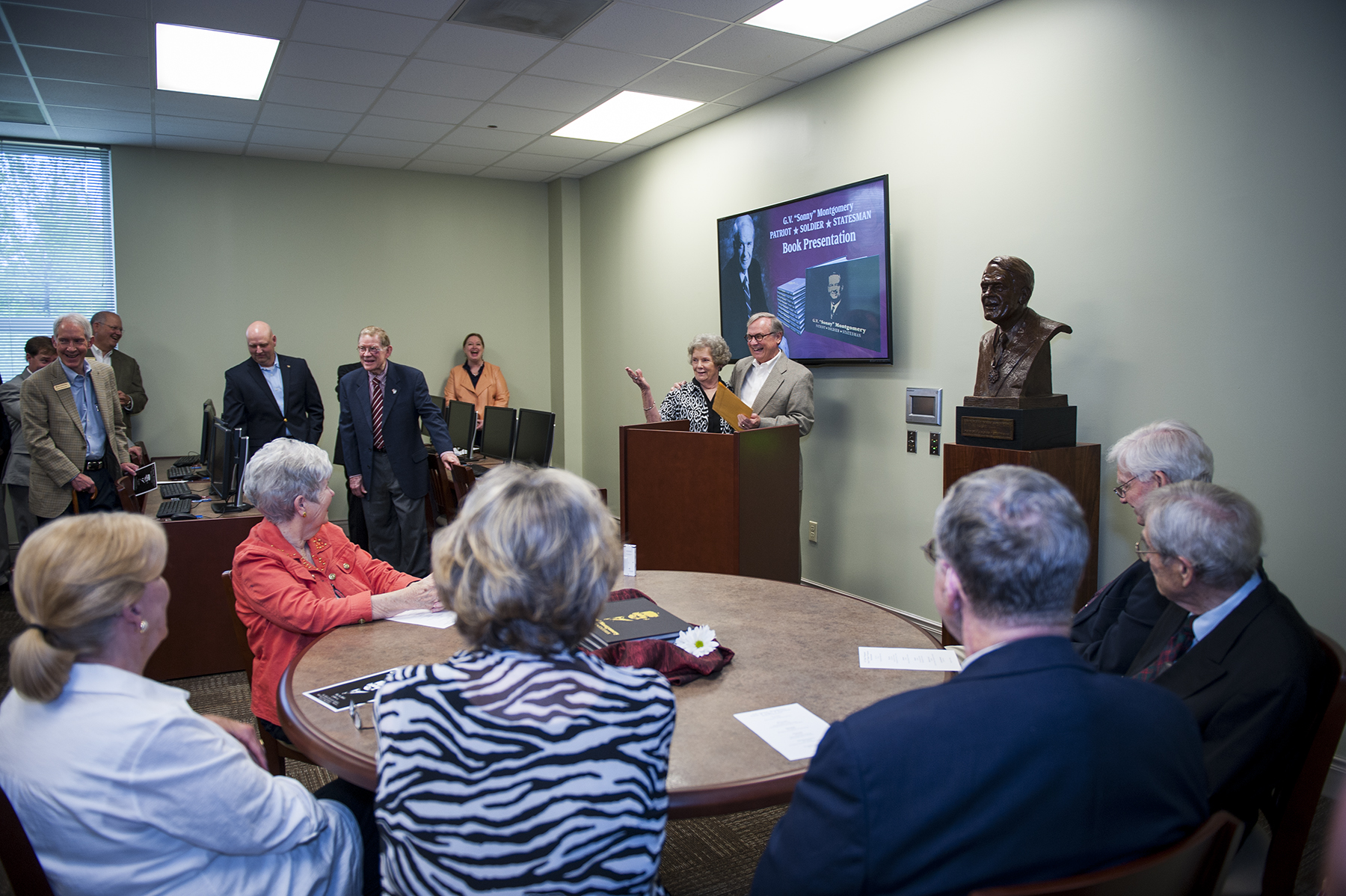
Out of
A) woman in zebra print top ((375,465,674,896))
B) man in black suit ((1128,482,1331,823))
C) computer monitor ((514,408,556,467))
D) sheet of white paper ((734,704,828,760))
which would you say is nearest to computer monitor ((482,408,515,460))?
computer monitor ((514,408,556,467))

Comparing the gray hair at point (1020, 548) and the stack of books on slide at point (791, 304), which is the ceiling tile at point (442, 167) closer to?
the stack of books on slide at point (791, 304)

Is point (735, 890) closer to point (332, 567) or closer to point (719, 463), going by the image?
point (332, 567)

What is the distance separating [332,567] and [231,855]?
1.29 metres

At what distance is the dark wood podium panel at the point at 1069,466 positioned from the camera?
10.7 ft

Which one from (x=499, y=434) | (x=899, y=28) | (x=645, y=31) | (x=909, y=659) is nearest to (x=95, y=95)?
(x=499, y=434)

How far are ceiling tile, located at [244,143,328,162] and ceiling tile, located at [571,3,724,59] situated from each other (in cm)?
344

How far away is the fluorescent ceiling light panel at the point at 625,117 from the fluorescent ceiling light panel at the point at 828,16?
1.35 metres

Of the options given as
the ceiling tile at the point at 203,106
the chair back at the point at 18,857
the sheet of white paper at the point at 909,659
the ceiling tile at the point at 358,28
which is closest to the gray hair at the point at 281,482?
the chair back at the point at 18,857

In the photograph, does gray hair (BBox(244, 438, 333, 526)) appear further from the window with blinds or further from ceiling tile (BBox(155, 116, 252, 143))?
the window with blinds

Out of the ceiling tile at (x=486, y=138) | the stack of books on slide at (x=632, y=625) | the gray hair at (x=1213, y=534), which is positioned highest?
the ceiling tile at (x=486, y=138)

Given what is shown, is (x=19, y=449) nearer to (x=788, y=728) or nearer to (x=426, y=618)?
(x=426, y=618)

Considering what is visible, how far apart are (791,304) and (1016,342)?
1.84 metres

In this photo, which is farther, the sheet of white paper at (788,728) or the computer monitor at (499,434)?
the computer monitor at (499,434)

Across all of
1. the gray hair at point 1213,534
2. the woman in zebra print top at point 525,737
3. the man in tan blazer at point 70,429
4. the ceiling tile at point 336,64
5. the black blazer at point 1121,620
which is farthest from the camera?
the ceiling tile at point 336,64
